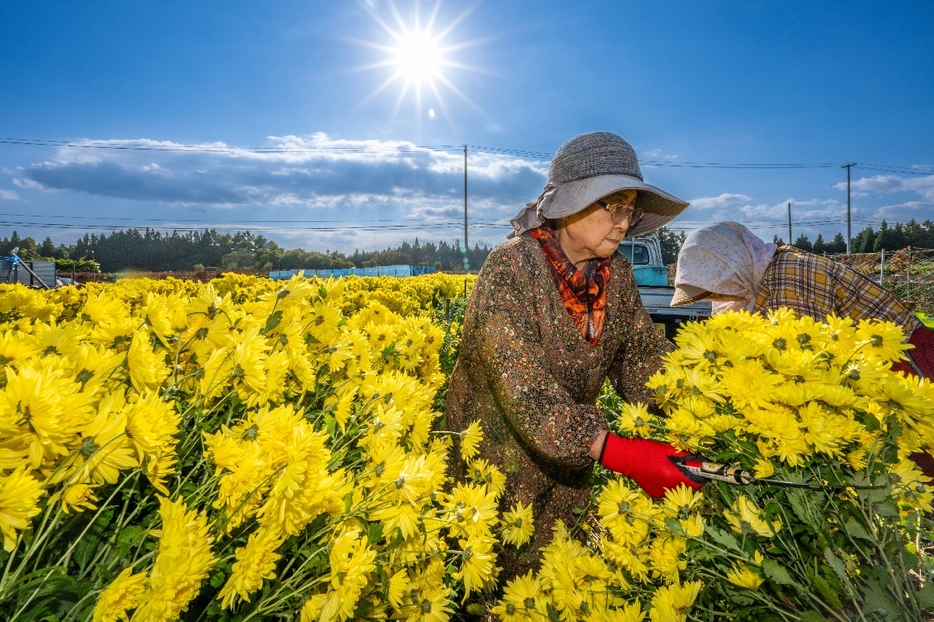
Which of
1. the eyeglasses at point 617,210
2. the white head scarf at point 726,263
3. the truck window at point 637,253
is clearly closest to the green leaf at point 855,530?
the eyeglasses at point 617,210

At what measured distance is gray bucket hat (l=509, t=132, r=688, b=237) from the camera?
64.4 inches

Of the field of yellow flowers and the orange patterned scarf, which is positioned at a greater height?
the orange patterned scarf

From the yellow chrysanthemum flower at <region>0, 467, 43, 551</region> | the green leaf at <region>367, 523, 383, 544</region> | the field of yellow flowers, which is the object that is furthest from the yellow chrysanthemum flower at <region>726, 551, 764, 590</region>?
the yellow chrysanthemum flower at <region>0, 467, 43, 551</region>

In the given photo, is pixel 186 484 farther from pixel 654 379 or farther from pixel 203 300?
pixel 654 379

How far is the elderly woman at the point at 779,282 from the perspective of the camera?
2.27 metres

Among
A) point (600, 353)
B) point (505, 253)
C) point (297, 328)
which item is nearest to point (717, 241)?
point (600, 353)

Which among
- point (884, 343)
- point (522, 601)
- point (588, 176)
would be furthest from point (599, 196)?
point (522, 601)

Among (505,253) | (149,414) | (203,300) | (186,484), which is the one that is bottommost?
(186,484)

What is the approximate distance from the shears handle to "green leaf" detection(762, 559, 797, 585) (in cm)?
14

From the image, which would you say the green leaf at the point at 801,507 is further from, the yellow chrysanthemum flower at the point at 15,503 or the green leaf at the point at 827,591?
the yellow chrysanthemum flower at the point at 15,503

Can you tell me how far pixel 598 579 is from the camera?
44.2 inches

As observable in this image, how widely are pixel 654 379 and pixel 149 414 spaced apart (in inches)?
34.2

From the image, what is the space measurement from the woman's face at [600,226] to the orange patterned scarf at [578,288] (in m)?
0.07

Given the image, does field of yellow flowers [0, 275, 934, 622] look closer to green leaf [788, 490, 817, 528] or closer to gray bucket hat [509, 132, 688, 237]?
green leaf [788, 490, 817, 528]
